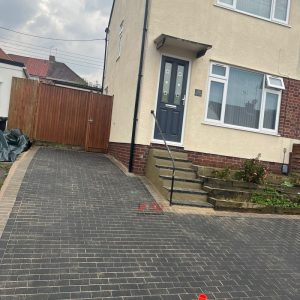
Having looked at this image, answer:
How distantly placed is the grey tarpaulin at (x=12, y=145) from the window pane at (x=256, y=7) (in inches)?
290

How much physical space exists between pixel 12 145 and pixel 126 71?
4102 mm

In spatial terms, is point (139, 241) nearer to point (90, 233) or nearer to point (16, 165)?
point (90, 233)

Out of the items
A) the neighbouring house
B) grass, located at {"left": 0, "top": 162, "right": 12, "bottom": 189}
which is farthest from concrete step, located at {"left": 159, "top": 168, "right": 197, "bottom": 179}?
the neighbouring house

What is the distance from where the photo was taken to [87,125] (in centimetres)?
1309

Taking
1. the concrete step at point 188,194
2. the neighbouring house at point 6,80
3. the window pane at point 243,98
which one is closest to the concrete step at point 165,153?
the concrete step at point 188,194

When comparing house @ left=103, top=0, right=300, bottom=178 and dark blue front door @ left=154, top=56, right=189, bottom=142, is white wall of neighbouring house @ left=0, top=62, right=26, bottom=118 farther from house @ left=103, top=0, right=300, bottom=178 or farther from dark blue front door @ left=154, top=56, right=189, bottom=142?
dark blue front door @ left=154, top=56, right=189, bottom=142

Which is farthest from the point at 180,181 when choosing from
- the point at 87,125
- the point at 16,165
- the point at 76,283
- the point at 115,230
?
the point at 87,125

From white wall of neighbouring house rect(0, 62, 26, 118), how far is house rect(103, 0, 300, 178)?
4722 millimetres

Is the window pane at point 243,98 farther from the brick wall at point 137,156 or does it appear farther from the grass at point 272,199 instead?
the brick wall at point 137,156

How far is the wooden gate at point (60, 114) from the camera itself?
41.4ft

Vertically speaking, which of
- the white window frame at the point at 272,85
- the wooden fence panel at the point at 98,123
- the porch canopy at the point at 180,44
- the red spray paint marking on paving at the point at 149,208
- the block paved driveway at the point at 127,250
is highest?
the porch canopy at the point at 180,44

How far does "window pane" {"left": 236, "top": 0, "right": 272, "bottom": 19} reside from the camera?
10266 millimetres

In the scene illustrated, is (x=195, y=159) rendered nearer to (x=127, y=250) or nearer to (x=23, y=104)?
(x=127, y=250)

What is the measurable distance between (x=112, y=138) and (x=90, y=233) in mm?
7263
